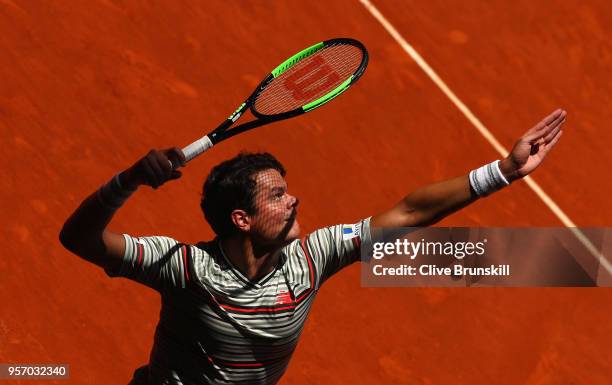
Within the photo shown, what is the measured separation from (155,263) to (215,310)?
0.33 metres

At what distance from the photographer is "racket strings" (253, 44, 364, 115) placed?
19.6 ft

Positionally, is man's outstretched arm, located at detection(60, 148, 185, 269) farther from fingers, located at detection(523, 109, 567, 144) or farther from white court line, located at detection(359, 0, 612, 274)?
white court line, located at detection(359, 0, 612, 274)

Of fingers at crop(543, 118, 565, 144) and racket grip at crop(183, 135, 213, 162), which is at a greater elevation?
racket grip at crop(183, 135, 213, 162)

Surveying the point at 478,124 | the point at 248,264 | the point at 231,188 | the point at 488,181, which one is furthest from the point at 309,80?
the point at 478,124

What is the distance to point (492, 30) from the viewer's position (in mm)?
9672

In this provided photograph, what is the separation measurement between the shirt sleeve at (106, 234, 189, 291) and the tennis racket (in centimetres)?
110

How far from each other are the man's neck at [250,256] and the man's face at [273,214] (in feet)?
0.20

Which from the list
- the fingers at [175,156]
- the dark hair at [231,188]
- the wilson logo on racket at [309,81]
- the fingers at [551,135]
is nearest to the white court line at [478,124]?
the wilson logo on racket at [309,81]

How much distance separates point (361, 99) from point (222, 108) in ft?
3.72

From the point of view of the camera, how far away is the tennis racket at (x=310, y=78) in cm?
589

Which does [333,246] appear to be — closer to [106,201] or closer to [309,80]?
[106,201]

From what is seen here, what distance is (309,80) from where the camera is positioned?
19.9ft

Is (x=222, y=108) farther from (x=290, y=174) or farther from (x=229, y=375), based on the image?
(x=229, y=375)

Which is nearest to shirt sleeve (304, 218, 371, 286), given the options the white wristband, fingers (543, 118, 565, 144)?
the white wristband
